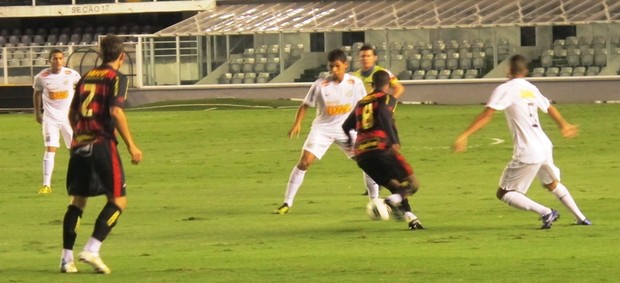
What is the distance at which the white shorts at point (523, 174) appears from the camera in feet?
49.0

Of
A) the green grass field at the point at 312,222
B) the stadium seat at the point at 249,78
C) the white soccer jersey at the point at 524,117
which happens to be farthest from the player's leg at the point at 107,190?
the stadium seat at the point at 249,78

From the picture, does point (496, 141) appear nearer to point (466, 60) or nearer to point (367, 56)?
point (367, 56)

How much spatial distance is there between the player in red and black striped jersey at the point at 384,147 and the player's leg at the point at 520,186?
3.34ft

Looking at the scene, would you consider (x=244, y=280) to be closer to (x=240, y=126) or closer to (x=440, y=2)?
(x=240, y=126)

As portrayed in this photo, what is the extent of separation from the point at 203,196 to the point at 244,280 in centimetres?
1002

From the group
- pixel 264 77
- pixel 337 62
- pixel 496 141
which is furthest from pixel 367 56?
pixel 264 77

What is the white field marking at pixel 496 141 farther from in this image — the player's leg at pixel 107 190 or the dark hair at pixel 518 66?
the player's leg at pixel 107 190

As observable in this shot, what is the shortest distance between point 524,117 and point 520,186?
69 centimetres

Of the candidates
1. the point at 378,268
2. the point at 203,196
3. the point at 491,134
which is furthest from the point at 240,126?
the point at 378,268

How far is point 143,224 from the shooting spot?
17.2 m

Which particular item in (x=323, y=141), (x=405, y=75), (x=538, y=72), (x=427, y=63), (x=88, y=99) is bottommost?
(x=405, y=75)

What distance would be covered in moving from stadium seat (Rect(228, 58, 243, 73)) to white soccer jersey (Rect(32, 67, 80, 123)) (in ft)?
111

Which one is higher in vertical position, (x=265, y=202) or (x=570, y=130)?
(x=570, y=130)

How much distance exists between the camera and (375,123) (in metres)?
15.6
